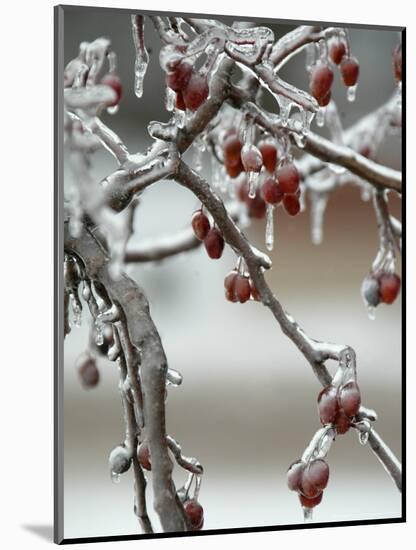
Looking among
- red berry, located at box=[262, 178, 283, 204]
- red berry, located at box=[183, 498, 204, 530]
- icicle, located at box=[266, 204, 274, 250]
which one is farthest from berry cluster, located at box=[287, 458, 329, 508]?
red berry, located at box=[262, 178, 283, 204]

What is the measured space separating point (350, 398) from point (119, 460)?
0.55 meters

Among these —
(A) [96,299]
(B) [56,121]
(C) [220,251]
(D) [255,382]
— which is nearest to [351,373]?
(D) [255,382]

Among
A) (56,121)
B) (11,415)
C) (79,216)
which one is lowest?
(11,415)

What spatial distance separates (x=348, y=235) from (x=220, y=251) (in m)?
0.36

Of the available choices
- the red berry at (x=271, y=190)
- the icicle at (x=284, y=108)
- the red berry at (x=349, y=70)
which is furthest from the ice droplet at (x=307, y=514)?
the red berry at (x=349, y=70)

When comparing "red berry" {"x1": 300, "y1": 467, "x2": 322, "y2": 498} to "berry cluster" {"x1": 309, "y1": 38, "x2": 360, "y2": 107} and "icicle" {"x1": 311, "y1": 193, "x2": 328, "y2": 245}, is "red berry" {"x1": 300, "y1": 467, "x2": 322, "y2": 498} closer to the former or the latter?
"icicle" {"x1": 311, "y1": 193, "x2": 328, "y2": 245}

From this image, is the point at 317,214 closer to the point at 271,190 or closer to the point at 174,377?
the point at 271,190

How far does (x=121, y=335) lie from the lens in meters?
2.58

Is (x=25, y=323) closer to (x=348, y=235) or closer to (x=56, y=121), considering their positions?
(x=56, y=121)

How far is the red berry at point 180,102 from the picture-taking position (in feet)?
8.83

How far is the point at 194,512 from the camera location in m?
2.74

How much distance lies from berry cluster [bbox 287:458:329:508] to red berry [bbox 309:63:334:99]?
2.77 ft

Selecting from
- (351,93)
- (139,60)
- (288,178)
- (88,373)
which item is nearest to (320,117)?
(351,93)

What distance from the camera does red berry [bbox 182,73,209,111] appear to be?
2.65 metres
